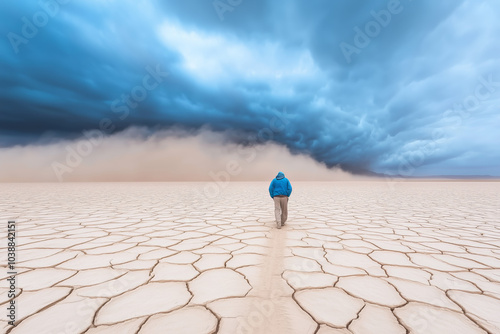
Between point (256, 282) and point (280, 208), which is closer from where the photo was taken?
point (256, 282)

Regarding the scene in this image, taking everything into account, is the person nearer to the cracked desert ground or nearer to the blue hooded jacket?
the blue hooded jacket

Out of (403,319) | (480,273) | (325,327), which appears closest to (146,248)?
(325,327)

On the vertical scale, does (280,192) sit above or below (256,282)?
above

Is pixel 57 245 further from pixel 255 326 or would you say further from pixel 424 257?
pixel 424 257

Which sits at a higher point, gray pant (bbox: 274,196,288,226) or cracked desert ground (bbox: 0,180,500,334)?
gray pant (bbox: 274,196,288,226)

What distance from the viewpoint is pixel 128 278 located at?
133 cm

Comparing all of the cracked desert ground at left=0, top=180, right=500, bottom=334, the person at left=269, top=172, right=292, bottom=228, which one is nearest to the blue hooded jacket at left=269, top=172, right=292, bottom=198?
the person at left=269, top=172, right=292, bottom=228

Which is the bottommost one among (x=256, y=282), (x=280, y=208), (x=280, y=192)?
(x=256, y=282)

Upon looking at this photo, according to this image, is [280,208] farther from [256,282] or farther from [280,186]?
[256,282]

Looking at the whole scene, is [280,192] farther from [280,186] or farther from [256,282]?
[256,282]

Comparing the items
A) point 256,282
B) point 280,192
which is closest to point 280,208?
point 280,192

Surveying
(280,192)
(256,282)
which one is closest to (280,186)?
(280,192)

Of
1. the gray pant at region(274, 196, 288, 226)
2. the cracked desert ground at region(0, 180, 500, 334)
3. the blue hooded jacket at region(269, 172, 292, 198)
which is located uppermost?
the blue hooded jacket at region(269, 172, 292, 198)

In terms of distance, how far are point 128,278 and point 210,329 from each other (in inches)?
28.0
